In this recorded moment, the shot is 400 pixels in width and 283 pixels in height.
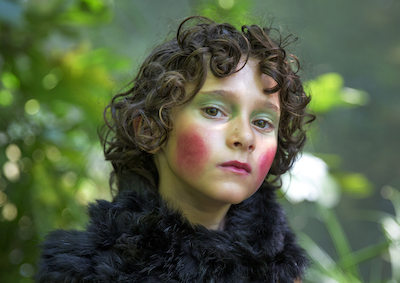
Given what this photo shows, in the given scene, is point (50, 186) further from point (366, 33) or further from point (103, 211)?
point (366, 33)

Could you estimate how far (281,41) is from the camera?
31.1 inches

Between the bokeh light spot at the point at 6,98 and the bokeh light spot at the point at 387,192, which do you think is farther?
the bokeh light spot at the point at 387,192

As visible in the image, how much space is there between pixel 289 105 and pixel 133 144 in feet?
1.08

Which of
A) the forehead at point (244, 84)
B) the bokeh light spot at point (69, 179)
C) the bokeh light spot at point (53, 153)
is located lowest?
the bokeh light spot at point (69, 179)

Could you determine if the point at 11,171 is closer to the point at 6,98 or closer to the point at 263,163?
the point at 6,98

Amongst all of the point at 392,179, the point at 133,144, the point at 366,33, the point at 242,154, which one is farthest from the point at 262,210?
the point at 366,33

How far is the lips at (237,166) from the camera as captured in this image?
64cm

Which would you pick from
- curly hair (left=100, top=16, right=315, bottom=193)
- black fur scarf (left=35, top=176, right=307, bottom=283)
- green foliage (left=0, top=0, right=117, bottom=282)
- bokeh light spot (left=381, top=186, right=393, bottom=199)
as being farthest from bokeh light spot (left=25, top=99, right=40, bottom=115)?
bokeh light spot (left=381, top=186, right=393, bottom=199)

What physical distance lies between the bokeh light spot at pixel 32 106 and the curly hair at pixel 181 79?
2.32 ft

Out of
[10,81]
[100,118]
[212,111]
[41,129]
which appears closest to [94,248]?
[212,111]

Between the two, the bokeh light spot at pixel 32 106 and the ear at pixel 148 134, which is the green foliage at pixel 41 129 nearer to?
the bokeh light spot at pixel 32 106

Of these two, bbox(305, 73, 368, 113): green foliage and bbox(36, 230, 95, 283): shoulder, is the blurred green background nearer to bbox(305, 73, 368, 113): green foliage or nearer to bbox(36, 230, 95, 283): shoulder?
bbox(305, 73, 368, 113): green foliage

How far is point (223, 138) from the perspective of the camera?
645mm

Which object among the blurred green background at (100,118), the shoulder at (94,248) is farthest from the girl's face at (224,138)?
the blurred green background at (100,118)
